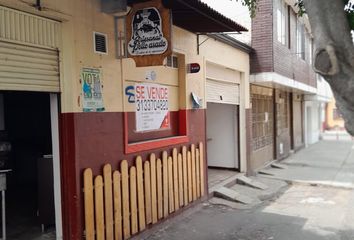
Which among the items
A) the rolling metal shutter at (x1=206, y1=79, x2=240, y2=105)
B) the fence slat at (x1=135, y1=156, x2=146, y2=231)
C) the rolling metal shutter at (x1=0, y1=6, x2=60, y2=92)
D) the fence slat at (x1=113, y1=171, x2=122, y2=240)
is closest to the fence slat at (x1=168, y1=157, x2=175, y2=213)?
the fence slat at (x1=135, y1=156, x2=146, y2=231)

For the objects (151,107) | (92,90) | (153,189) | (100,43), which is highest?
(100,43)

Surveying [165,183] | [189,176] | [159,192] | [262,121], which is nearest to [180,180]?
[189,176]

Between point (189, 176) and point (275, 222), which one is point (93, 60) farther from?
point (275, 222)

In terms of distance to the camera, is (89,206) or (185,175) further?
(185,175)

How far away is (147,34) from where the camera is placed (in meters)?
5.60

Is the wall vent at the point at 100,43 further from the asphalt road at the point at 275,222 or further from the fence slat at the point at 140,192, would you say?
the asphalt road at the point at 275,222

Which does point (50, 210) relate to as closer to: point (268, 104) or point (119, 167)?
point (119, 167)

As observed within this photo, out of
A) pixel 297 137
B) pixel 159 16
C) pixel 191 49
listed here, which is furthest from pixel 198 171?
pixel 297 137

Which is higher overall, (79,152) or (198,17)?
(198,17)

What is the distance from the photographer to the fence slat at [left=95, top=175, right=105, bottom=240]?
5.65m

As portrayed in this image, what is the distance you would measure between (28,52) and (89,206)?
215 centimetres

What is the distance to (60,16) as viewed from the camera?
5039 millimetres

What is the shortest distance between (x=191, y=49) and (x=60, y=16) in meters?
4.03

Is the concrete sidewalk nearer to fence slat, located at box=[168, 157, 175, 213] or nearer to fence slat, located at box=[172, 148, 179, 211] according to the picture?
fence slat, located at box=[172, 148, 179, 211]
